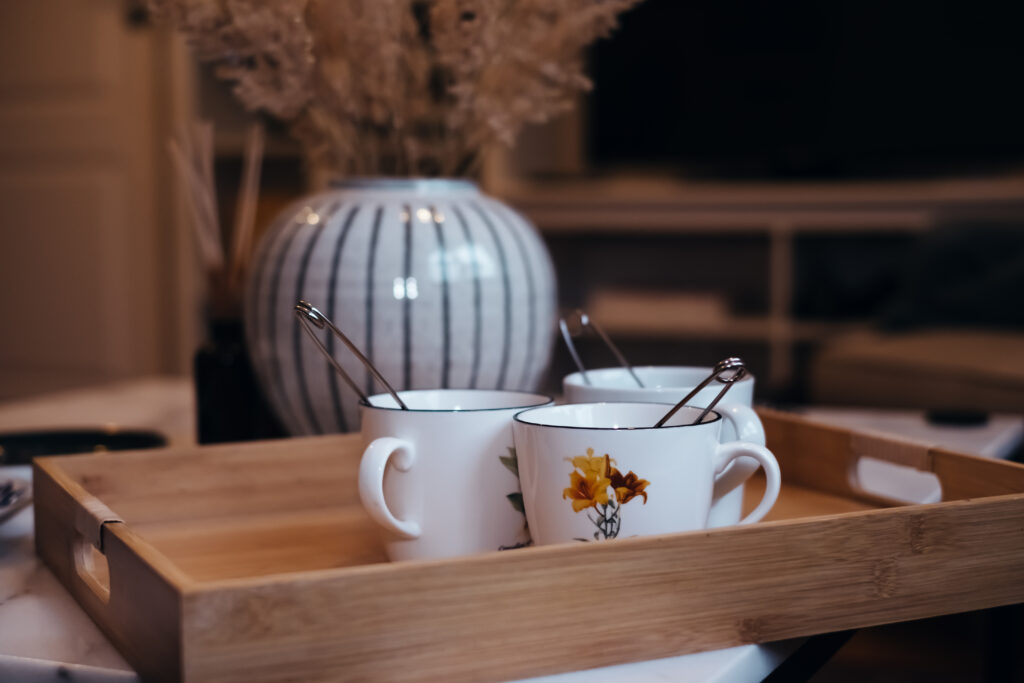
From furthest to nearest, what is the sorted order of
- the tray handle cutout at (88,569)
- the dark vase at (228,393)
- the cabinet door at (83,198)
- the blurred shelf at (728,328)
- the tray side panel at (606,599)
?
the cabinet door at (83,198), the blurred shelf at (728,328), the dark vase at (228,393), the tray handle cutout at (88,569), the tray side panel at (606,599)

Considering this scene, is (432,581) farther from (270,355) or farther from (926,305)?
(926,305)

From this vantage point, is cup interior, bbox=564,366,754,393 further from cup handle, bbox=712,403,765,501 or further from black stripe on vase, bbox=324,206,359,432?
black stripe on vase, bbox=324,206,359,432

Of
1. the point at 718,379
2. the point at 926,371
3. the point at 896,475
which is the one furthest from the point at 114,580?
the point at 926,371

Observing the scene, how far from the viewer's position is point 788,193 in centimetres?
272

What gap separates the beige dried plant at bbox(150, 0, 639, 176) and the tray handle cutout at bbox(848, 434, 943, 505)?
1.11 feet

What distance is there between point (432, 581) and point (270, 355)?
0.46m

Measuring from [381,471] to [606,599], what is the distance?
131 millimetres

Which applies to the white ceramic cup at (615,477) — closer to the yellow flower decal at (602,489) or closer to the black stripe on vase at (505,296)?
the yellow flower decal at (602,489)

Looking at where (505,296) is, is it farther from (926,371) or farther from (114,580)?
(926,371)

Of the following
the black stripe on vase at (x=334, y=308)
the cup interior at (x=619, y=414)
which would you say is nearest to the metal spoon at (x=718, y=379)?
the cup interior at (x=619, y=414)

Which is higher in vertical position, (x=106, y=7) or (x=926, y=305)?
(x=106, y=7)

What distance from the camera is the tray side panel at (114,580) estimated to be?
1.33 feet

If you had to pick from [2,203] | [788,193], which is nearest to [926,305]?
[788,193]

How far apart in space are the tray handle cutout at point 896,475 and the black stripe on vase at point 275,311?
0.42m
